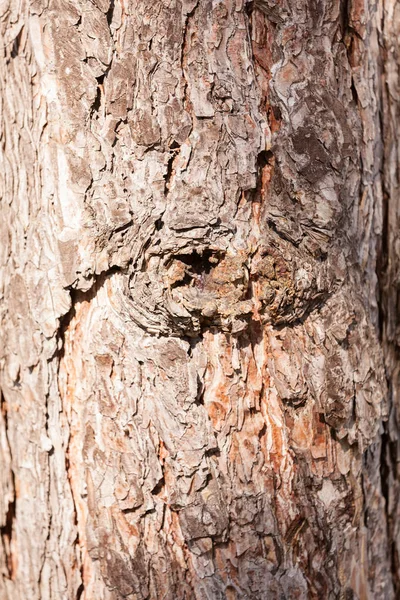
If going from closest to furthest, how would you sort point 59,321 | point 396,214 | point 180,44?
point 180,44 < point 59,321 < point 396,214

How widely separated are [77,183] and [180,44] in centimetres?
32

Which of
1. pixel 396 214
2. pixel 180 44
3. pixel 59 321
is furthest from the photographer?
pixel 396 214

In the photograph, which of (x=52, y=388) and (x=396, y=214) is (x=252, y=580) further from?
(x=396, y=214)

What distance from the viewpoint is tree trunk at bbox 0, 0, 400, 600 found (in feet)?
3.84

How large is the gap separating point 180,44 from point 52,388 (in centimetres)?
73

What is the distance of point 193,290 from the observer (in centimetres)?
119

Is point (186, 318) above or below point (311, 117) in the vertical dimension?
below

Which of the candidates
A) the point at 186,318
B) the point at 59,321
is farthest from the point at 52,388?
the point at 186,318

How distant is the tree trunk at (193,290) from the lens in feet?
3.84

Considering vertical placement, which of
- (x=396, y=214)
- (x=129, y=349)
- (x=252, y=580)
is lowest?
(x=252, y=580)

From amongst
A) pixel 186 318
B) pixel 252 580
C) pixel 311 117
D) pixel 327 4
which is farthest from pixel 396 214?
pixel 252 580

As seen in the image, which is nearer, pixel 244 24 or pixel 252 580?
pixel 244 24

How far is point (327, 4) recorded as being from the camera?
4.00 feet

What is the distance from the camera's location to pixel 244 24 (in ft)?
3.86
